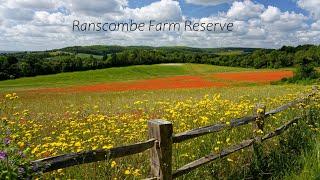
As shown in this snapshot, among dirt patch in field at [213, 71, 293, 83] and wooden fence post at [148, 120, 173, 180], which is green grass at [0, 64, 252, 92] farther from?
wooden fence post at [148, 120, 173, 180]

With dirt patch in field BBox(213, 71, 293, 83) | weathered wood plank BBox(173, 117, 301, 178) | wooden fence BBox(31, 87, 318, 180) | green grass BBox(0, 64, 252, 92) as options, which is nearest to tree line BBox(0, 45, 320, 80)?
green grass BBox(0, 64, 252, 92)

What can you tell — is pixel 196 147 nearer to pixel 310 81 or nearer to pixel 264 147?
pixel 264 147

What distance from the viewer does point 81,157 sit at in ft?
13.1

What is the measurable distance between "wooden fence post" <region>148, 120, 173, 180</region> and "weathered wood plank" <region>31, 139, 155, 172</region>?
9 centimetres

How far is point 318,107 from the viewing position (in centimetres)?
1013

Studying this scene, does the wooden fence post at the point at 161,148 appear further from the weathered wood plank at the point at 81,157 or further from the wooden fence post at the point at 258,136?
the wooden fence post at the point at 258,136

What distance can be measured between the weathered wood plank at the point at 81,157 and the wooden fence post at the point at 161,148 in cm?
9

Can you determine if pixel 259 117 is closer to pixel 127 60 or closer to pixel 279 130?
pixel 279 130

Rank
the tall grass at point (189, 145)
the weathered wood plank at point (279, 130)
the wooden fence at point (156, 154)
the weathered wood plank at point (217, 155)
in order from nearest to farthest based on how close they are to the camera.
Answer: the wooden fence at point (156, 154)
the tall grass at point (189, 145)
the weathered wood plank at point (217, 155)
the weathered wood plank at point (279, 130)

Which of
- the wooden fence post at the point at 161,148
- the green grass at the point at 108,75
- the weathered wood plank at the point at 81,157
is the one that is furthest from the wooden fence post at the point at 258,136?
the green grass at the point at 108,75

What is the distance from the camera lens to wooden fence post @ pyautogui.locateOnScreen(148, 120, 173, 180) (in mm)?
4711

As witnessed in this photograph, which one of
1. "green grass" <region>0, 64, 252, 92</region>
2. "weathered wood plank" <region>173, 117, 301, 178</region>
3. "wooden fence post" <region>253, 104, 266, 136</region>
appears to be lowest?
"green grass" <region>0, 64, 252, 92</region>

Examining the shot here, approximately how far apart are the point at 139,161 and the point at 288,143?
138 inches

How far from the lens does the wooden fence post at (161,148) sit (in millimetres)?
4711
